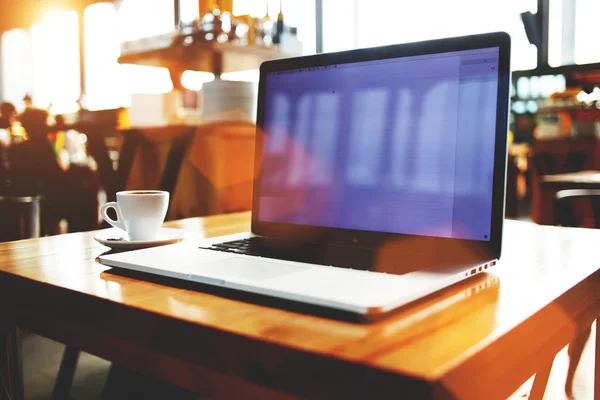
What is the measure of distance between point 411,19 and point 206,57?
70.0 inches

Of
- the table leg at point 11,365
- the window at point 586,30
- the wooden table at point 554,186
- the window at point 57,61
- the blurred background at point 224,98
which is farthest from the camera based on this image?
the window at point 57,61

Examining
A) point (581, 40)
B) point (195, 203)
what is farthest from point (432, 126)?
→ point (581, 40)

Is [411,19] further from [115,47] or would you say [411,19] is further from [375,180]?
[115,47]

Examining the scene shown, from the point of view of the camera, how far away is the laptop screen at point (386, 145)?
2.07 ft

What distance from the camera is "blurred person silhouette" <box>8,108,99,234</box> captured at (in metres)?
2.92

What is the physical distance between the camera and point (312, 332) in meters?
0.42

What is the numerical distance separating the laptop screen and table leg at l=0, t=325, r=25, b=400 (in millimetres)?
395

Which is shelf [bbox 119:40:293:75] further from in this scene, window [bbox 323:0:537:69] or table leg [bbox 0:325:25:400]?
table leg [bbox 0:325:25:400]

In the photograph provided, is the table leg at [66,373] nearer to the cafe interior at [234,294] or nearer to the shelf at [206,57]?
the cafe interior at [234,294]

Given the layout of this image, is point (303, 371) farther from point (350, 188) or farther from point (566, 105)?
point (566, 105)

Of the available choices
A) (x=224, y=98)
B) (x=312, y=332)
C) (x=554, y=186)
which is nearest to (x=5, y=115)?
(x=224, y=98)

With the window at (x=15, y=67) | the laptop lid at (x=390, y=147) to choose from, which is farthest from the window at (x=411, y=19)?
the window at (x=15, y=67)

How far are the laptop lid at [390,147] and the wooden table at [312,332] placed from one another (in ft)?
0.34

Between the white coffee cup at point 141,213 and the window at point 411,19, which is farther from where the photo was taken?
the window at point 411,19
